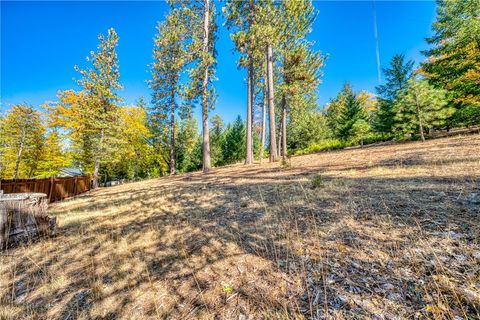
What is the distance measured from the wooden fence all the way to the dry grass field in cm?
592

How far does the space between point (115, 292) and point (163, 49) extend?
19.7m

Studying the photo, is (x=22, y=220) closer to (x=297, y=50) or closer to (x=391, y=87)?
(x=297, y=50)

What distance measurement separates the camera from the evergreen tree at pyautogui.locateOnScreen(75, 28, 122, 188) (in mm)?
15172

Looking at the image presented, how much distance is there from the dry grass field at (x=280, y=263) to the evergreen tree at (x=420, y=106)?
35.5 ft

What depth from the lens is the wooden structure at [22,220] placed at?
350cm

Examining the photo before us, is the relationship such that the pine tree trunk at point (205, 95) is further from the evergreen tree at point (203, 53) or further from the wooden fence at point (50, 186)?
the wooden fence at point (50, 186)

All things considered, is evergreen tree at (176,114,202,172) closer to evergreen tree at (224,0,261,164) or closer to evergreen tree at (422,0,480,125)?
evergreen tree at (224,0,261,164)

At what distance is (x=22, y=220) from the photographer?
3734 mm

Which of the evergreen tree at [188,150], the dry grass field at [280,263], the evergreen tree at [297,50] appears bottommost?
the dry grass field at [280,263]

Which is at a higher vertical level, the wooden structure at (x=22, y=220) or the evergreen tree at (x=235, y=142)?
the evergreen tree at (x=235, y=142)

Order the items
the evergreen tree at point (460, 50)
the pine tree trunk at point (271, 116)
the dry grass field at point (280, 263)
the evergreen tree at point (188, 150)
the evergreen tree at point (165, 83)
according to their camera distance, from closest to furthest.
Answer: the dry grass field at point (280, 263) → the evergreen tree at point (460, 50) → the pine tree trunk at point (271, 116) → the evergreen tree at point (165, 83) → the evergreen tree at point (188, 150)

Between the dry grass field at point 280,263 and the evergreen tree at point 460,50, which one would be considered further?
the evergreen tree at point 460,50

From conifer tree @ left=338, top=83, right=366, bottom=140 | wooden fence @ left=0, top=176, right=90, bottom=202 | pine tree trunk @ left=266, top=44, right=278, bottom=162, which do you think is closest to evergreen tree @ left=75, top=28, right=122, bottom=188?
wooden fence @ left=0, top=176, right=90, bottom=202

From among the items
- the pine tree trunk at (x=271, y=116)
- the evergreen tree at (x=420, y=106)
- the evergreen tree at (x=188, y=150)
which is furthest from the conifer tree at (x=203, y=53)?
the evergreen tree at (x=188, y=150)
